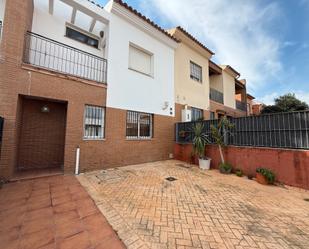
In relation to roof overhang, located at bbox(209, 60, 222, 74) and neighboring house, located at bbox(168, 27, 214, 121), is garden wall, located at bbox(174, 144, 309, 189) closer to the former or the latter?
neighboring house, located at bbox(168, 27, 214, 121)

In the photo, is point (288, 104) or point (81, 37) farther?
point (288, 104)

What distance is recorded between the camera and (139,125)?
8117 mm

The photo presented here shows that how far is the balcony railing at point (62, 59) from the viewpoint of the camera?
5863mm

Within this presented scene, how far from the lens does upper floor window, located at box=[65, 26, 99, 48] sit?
24.5 ft

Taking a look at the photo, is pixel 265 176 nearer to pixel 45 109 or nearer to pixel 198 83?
pixel 198 83

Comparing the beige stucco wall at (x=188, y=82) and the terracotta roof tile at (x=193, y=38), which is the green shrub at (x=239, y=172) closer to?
the beige stucco wall at (x=188, y=82)

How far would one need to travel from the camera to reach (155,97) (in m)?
8.78

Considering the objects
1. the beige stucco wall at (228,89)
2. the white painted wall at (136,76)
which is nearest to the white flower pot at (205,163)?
the white painted wall at (136,76)

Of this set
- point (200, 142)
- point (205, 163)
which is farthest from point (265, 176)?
point (200, 142)

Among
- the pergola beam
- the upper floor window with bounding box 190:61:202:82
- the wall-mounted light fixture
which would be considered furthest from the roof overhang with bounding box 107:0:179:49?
the wall-mounted light fixture

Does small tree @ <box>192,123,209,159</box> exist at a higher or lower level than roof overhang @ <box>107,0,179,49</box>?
lower

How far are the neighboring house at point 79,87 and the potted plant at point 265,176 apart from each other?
488cm

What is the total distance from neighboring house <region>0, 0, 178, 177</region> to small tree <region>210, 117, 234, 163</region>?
304 centimetres

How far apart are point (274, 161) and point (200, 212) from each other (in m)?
4.19
